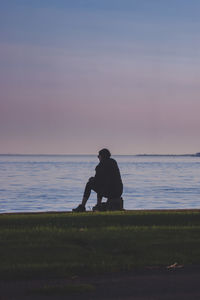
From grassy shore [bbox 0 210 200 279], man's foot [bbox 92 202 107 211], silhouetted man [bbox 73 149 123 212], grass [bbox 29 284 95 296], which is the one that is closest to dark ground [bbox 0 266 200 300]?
grass [bbox 29 284 95 296]

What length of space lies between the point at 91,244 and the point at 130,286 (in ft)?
8.86

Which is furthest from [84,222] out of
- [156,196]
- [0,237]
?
[156,196]

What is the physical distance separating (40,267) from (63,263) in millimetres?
395

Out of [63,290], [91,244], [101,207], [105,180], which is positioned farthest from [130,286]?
[101,207]

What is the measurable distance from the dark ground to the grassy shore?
1.12 ft

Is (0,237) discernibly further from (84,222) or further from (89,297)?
(89,297)

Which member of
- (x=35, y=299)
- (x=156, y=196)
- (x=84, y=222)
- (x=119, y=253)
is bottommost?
(x=35, y=299)

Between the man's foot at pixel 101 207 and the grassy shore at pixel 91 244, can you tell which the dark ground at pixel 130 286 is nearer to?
the grassy shore at pixel 91 244

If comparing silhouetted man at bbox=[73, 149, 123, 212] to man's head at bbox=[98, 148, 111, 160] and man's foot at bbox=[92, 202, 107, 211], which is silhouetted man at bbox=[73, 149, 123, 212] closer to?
man's head at bbox=[98, 148, 111, 160]

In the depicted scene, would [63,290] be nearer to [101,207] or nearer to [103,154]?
[103,154]

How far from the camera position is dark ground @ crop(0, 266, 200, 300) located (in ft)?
20.7

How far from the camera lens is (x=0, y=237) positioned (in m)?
9.91

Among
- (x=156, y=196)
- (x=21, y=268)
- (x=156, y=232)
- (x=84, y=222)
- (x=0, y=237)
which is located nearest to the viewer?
(x=21, y=268)

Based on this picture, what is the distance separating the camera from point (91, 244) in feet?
31.0
